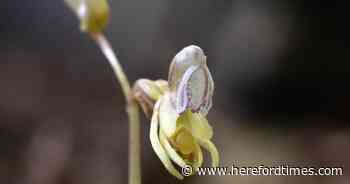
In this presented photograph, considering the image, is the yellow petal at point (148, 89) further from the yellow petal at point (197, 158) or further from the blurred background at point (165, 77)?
the blurred background at point (165, 77)

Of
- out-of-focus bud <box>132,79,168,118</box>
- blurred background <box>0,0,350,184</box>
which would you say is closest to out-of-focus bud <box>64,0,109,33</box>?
out-of-focus bud <box>132,79,168,118</box>

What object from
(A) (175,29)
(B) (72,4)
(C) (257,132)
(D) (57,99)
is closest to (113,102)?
(D) (57,99)

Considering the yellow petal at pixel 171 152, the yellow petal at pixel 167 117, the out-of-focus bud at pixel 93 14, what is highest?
the out-of-focus bud at pixel 93 14

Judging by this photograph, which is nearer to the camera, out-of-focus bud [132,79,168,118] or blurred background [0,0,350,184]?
out-of-focus bud [132,79,168,118]

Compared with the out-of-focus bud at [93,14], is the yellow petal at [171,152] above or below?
below

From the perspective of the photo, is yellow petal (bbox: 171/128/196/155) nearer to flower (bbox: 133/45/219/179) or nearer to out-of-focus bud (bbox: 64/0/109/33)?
flower (bbox: 133/45/219/179)

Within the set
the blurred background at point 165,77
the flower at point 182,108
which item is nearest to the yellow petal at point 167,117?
the flower at point 182,108

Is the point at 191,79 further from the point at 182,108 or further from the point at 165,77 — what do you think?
the point at 165,77

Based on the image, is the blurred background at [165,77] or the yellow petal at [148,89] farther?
the blurred background at [165,77]
